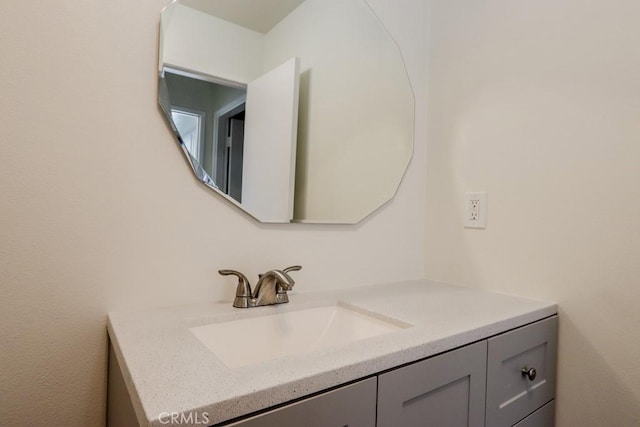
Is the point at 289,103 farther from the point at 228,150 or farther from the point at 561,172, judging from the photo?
the point at 561,172

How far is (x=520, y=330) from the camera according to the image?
34.2 inches

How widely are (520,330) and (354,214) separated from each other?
1.91 ft

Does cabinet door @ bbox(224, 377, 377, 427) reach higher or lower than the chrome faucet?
lower

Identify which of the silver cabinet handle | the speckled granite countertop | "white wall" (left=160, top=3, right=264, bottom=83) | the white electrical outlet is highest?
"white wall" (left=160, top=3, right=264, bottom=83)

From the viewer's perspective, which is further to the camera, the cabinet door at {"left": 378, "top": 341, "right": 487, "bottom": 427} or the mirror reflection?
the mirror reflection

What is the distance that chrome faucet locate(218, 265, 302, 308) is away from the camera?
2.82 feet

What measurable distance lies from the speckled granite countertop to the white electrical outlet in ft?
0.91

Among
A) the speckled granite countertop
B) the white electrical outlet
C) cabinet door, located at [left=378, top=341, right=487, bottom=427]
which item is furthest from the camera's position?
the white electrical outlet

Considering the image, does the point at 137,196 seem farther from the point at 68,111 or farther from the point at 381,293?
the point at 381,293

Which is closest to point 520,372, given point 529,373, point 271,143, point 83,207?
point 529,373

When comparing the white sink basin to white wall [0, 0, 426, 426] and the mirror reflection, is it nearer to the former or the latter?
white wall [0, 0, 426, 426]

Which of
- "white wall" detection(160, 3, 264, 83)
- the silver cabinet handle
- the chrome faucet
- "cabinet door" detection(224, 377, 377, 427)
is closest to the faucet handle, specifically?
the chrome faucet

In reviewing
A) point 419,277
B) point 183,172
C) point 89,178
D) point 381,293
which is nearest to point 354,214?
point 381,293

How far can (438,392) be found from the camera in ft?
2.26
